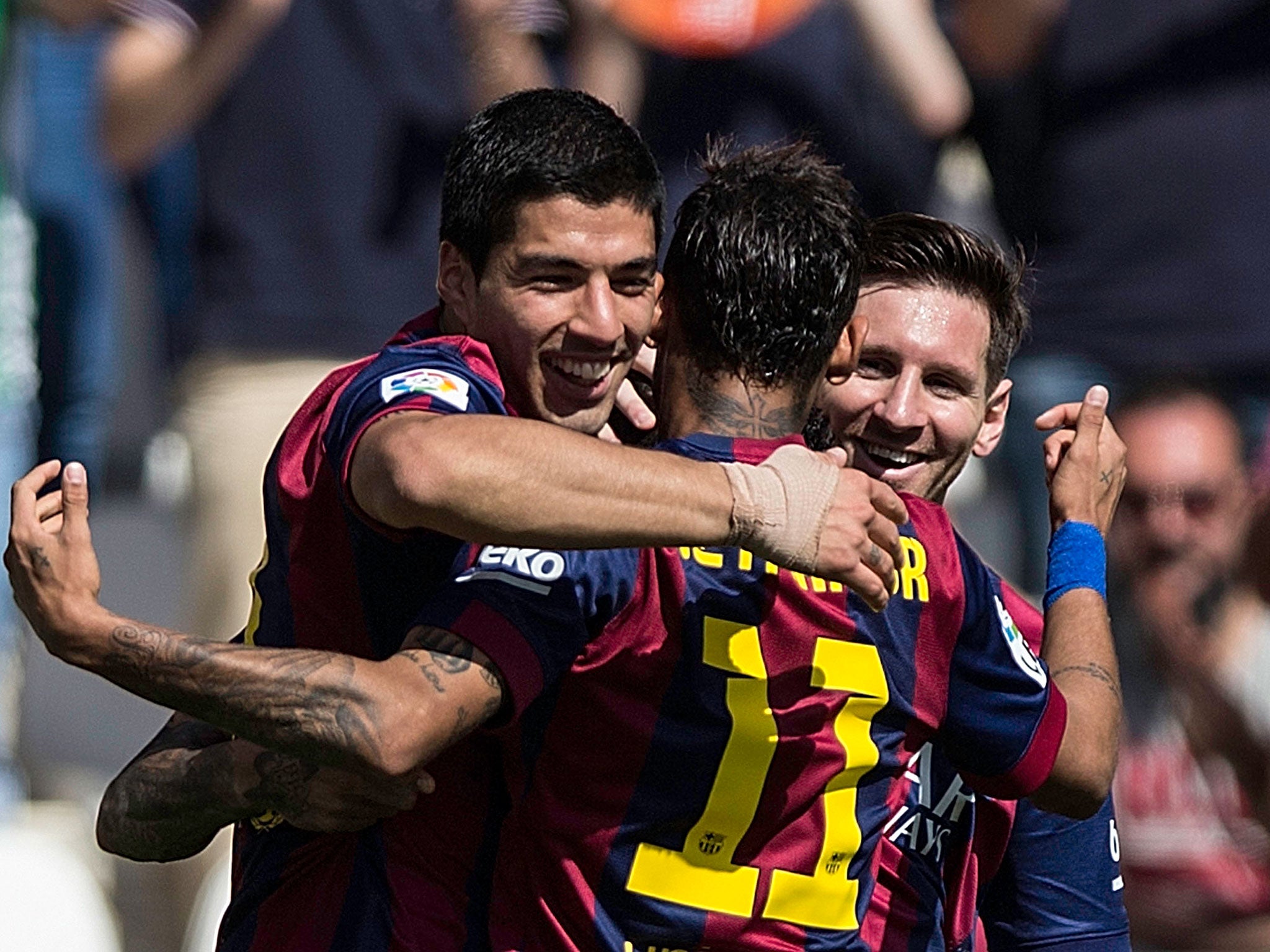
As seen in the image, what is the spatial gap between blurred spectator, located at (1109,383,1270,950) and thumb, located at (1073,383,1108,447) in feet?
9.18

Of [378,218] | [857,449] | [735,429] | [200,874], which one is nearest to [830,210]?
[735,429]

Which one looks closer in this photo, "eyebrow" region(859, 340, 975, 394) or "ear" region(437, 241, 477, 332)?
"ear" region(437, 241, 477, 332)

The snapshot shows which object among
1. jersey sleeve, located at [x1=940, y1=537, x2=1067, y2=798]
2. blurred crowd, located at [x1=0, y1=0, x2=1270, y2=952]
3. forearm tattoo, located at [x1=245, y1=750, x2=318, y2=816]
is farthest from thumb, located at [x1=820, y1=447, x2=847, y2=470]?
blurred crowd, located at [x1=0, y1=0, x2=1270, y2=952]

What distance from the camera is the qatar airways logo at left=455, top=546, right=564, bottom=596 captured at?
2768mm

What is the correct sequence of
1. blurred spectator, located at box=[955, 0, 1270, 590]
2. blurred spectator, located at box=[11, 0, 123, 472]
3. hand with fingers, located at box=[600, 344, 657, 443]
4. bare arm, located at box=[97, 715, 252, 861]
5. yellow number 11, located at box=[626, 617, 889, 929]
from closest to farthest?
yellow number 11, located at box=[626, 617, 889, 929] < bare arm, located at box=[97, 715, 252, 861] < hand with fingers, located at box=[600, 344, 657, 443] < blurred spectator, located at box=[955, 0, 1270, 590] < blurred spectator, located at box=[11, 0, 123, 472]

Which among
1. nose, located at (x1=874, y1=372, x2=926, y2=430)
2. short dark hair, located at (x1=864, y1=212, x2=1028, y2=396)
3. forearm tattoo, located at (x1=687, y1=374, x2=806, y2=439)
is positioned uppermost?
short dark hair, located at (x1=864, y1=212, x2=1028, y2=396)

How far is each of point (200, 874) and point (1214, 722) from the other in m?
2.92

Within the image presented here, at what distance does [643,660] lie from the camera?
2.82 metres

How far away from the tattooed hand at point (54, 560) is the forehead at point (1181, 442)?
3787 millimetres

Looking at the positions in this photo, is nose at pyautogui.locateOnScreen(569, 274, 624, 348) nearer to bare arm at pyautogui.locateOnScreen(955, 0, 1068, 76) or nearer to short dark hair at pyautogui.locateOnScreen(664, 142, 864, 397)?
short dark hair at pyautogui.locateOnScreen(664, 142, 864, 397)

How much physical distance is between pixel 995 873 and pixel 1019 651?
0.56 meters

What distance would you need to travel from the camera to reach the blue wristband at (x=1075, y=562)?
10.8 ft

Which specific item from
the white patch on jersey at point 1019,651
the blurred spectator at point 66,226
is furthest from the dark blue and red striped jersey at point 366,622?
the blurred spectator at point 66,226

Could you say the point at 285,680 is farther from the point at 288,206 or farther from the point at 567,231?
the point at 288,206
